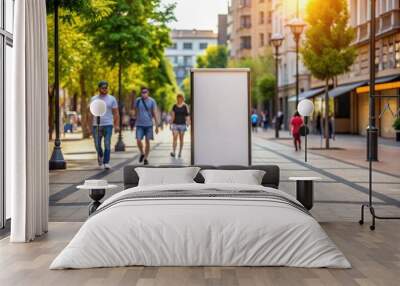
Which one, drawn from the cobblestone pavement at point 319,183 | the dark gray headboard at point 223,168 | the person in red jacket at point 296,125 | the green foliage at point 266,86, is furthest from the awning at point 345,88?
the dark gray headboard at point 223,168

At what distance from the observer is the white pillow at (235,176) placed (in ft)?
32.3

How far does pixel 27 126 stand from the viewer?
8.91 metres

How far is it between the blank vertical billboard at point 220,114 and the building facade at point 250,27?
81.1 m

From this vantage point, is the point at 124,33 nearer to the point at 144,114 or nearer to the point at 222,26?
the point at 144,114

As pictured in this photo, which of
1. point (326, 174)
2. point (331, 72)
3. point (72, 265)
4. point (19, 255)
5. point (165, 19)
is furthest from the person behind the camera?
point (165, 19)

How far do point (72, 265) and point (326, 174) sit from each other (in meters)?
12.1

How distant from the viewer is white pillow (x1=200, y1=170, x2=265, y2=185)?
9.85 meters

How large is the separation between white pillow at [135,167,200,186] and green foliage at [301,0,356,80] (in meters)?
23.2

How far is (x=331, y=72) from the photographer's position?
108 ft

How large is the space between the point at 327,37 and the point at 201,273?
26.6 m

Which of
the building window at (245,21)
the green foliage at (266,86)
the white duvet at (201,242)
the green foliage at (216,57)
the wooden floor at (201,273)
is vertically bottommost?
the wooden floor at (201,273)

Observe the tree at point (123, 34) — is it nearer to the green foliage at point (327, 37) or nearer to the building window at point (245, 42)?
the green foliage at point (327, 37)

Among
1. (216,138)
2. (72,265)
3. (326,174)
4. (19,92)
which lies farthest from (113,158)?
(72,265)

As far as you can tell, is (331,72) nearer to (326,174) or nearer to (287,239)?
(326,174)
